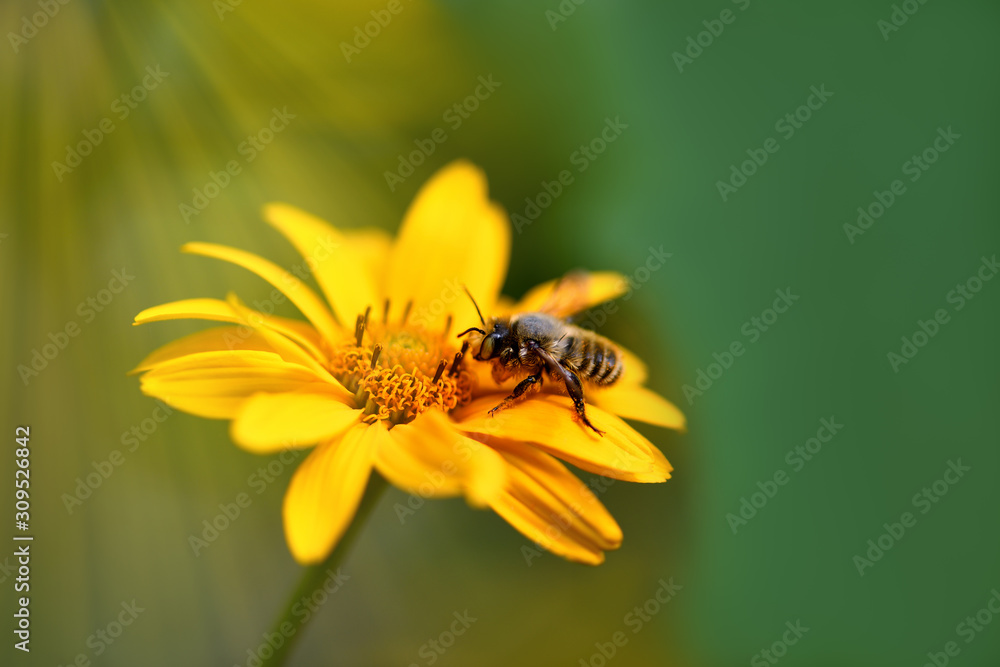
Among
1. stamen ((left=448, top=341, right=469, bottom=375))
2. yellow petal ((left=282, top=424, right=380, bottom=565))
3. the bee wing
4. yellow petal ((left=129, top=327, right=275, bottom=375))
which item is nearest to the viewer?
yellow petal ((left=282, top=424, right=380, bottom=565))

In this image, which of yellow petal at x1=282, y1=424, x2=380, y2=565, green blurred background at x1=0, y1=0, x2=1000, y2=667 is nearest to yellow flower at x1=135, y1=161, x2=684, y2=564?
yellow petal at x1=282, y1=424, x2=380, y2=565

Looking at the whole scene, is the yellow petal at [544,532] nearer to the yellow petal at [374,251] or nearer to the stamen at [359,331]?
the stamen at [359,331]

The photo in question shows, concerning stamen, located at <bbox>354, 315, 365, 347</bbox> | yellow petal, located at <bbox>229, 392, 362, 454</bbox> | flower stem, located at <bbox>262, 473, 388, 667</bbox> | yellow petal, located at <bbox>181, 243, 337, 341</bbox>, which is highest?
stamen, located at <bbox>354, 315, 365, 347</bbox>

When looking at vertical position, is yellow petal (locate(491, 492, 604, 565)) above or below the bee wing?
below

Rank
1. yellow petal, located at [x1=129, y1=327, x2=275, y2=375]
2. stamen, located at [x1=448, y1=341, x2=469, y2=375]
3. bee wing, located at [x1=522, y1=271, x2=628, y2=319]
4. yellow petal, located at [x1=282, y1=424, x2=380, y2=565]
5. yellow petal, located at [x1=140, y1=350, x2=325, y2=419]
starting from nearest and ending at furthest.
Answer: yellow petal, located at [x1=282, y1=424, x2=380, y2=565] → yellow petal, located at [x1=140, y1=350, x2=325, y2=419] → yellow petal, located at [x1=129, y1=327, x2=275, y2=375] → stamen, located at [x1=448, y1=341, x2=469, y2=375] → bee wing, located at [x1=522, y1=271, x2=628, y2=319]

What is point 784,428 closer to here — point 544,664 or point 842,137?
point 842,137

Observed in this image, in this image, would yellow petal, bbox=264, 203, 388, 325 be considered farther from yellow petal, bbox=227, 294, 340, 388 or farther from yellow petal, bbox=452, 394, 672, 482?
yellow petal, bbox=452, 394, 672, 482

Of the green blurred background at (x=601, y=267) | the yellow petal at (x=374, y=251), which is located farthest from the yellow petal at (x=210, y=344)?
the green blurred background at (x=601, y=267)
